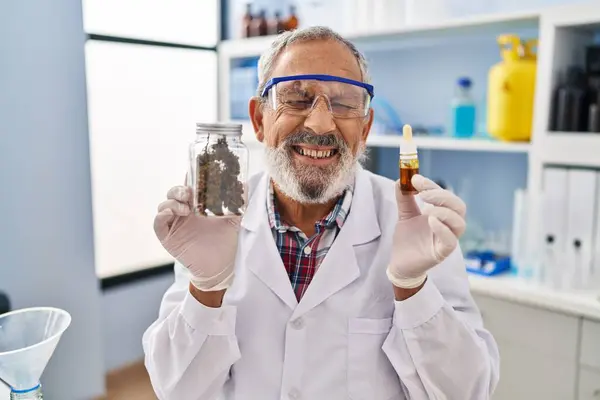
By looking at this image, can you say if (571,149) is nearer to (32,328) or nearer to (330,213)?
(330,213)

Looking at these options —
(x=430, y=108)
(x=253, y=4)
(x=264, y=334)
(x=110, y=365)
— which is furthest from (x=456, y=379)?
(x=253, y=4)

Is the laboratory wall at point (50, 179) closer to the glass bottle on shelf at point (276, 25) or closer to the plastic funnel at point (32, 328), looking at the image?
the glass bottle on shelf at point (276, 25)

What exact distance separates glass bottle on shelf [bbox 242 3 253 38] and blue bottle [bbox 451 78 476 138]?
1207 mm

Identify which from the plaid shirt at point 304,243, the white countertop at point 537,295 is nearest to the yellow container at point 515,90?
the white countertop at point 537,295

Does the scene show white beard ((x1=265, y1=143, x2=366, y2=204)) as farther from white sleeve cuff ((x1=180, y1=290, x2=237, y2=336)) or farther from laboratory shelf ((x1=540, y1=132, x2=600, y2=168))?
laboratory shelf ((x1=540, y1=132, x2=600, y2=168))

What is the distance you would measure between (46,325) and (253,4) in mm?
2389

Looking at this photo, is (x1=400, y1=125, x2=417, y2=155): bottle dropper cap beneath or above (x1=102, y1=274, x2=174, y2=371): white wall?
above

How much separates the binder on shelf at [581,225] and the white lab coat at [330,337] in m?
0.78

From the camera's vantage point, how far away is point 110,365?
9.05ft

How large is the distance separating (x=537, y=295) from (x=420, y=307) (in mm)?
875

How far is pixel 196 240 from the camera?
1.04 m

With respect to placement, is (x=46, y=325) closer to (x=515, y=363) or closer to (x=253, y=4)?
(x=515, y=363)

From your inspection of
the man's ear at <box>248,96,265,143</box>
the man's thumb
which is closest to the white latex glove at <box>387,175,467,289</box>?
the man's thumb

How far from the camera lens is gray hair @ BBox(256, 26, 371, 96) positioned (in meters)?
1.18
